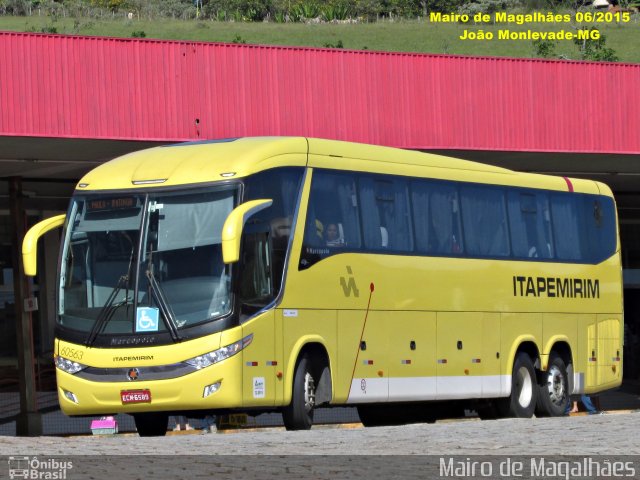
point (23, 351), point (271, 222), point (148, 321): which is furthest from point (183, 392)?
point (23, 351)

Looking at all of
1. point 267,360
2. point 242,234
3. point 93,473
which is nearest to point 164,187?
point 242,234

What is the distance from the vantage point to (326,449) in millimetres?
11938

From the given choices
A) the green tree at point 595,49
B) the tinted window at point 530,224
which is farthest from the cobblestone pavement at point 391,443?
the green tree at point 595,49

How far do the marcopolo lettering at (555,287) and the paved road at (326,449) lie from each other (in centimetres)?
601

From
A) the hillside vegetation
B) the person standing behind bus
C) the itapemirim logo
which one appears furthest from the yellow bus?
the hillside vegetation

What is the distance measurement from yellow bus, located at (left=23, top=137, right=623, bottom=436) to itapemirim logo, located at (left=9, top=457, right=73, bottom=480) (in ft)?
17.7

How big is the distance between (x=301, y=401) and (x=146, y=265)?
2.43 metres

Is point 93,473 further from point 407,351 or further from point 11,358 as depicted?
point 11,358

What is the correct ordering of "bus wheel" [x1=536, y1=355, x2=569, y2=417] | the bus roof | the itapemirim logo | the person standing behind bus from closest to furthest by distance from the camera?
the itapemirim logo < the bus roof < "bus wheel" [x1=536, y1=355, x2=569, y2=417] < the person standing behind bus

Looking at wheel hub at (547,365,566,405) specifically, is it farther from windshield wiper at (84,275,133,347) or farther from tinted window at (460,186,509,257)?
windshield wiper at (84,275,133,347)

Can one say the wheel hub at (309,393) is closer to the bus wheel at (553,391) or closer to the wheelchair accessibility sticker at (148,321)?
the wheelchair accessibility sticker at (148,321)

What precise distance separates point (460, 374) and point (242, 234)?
517 cm

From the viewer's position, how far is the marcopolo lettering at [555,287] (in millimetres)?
21391

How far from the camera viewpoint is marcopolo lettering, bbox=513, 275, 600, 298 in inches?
842
